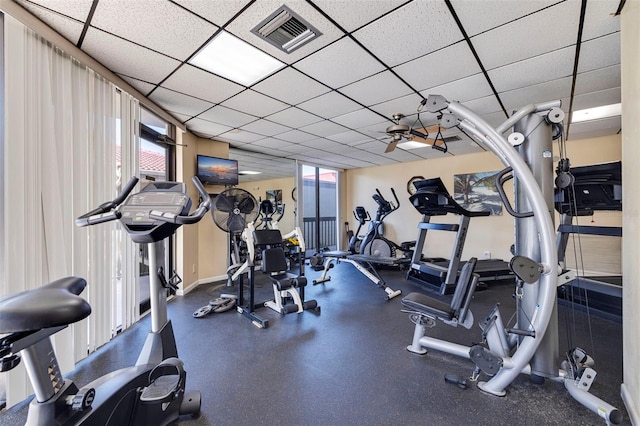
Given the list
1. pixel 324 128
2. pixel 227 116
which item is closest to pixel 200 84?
pixel 227 116

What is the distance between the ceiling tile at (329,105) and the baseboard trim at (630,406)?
3.08 m

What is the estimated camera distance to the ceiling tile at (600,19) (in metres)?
1.57

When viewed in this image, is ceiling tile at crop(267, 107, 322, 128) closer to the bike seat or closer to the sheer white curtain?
the sheer white curtain

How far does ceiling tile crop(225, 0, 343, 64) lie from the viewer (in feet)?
5.11

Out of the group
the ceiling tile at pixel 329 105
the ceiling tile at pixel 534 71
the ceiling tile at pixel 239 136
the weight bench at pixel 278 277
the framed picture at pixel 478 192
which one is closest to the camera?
the ceiling tile at pixel 534 71

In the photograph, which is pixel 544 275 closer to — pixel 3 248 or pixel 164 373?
pixel 164 373

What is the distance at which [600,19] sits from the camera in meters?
1.68

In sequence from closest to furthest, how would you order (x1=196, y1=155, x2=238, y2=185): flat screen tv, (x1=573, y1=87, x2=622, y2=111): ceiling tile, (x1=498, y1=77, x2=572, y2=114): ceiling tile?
(x1=498, y1=77, x2=572, y2=114): ceiling tile → (x1=573, y1=87, x2=622, y2=111): ceiling tile → (x1=196, y1=155, x2=238, y2=185): flat screen tv

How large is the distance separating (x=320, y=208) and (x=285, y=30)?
219 inches

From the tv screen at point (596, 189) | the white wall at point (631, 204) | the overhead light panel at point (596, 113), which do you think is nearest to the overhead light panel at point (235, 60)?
the white wall at point (631, 204)

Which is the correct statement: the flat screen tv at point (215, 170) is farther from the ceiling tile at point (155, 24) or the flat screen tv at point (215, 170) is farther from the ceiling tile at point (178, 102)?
the ceiling tile at point (155, 24)

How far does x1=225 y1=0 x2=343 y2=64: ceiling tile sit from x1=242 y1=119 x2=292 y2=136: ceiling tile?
1.55 m

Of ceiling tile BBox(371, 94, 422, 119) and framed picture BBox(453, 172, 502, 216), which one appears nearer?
ceiling tile BBox(371, 94, 422, 119)

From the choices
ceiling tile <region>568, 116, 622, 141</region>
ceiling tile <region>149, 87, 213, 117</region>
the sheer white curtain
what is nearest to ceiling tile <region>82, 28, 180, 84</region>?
the sheer white curtain
